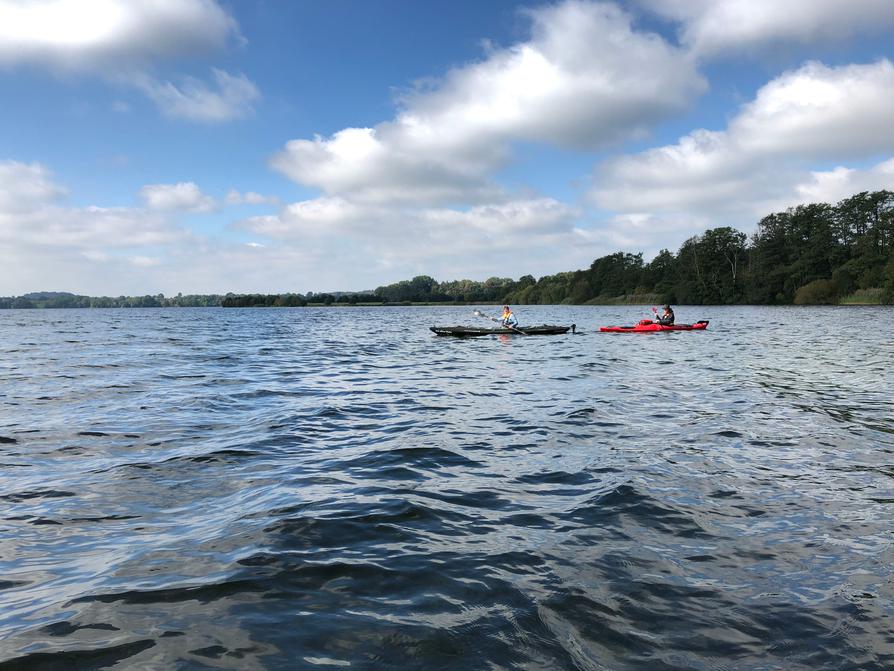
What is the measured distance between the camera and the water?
13.0 feet

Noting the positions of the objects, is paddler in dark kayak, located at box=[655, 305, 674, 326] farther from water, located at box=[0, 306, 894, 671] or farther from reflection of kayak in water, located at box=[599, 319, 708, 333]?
water, located at box=[0, 306, 894, 671]

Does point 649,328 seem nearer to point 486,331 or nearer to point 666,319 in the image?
point 666,319

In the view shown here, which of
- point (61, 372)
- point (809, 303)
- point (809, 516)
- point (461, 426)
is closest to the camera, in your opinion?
point (809, 516)

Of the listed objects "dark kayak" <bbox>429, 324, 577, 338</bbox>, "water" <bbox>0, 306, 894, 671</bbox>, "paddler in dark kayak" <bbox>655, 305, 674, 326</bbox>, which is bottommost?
"water" <bbox>0, 306, 894, 671</bbox>

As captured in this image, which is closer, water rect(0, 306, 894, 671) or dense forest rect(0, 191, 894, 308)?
water rect(0, 306, 894, 671)

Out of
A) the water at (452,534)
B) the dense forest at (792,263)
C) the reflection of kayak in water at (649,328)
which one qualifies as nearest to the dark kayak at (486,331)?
the reflection of kayak in water at (649,328)

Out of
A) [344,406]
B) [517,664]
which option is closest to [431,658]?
[517,664]

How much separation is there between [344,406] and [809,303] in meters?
117

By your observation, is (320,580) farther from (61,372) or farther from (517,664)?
(61,372)

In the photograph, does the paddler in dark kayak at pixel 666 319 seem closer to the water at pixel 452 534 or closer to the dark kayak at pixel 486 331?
the dark kayak at pixel 486 331

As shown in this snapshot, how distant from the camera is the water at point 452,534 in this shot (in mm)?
3963

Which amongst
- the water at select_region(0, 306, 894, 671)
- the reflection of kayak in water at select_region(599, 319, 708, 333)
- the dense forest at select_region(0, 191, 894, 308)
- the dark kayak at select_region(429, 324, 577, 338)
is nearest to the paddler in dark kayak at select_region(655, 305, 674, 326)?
the reflection of kayak in water at select_region(599, 319, 708, 333)

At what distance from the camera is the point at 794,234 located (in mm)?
116125

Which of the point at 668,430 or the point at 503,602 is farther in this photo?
the point at 668,430
